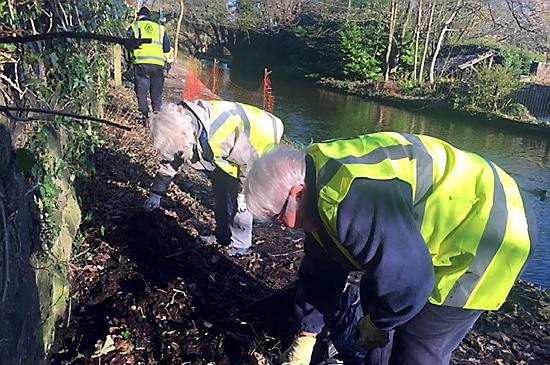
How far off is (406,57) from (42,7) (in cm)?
2612

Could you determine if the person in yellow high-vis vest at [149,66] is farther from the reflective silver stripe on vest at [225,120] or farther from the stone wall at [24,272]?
the stone wall at [24,272]

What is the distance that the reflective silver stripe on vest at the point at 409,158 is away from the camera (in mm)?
2107

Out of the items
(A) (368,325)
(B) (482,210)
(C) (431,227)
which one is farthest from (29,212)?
(B) (482,210)

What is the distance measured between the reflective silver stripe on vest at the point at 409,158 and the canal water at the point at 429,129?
725cm

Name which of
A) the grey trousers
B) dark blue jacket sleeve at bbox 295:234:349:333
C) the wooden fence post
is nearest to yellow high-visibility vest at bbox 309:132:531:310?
dark blue jacket sleeve at bbox 295:234:349:333

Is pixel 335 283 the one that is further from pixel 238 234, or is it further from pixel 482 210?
pixel 238 234

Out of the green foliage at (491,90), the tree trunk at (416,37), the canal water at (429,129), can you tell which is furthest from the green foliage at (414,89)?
the green foliage at (491,90)

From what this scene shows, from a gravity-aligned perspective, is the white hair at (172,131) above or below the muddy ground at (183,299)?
above

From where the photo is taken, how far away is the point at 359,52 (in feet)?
93.5

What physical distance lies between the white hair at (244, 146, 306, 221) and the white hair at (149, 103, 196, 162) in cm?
177

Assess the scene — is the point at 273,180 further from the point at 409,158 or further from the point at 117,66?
the point at 117,66

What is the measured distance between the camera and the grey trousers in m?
4.57

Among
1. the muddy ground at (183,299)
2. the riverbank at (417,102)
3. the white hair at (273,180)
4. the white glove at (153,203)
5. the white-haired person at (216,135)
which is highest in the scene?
the white hair at (273,180)

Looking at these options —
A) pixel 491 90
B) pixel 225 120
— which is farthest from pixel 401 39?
pixel 225 120
